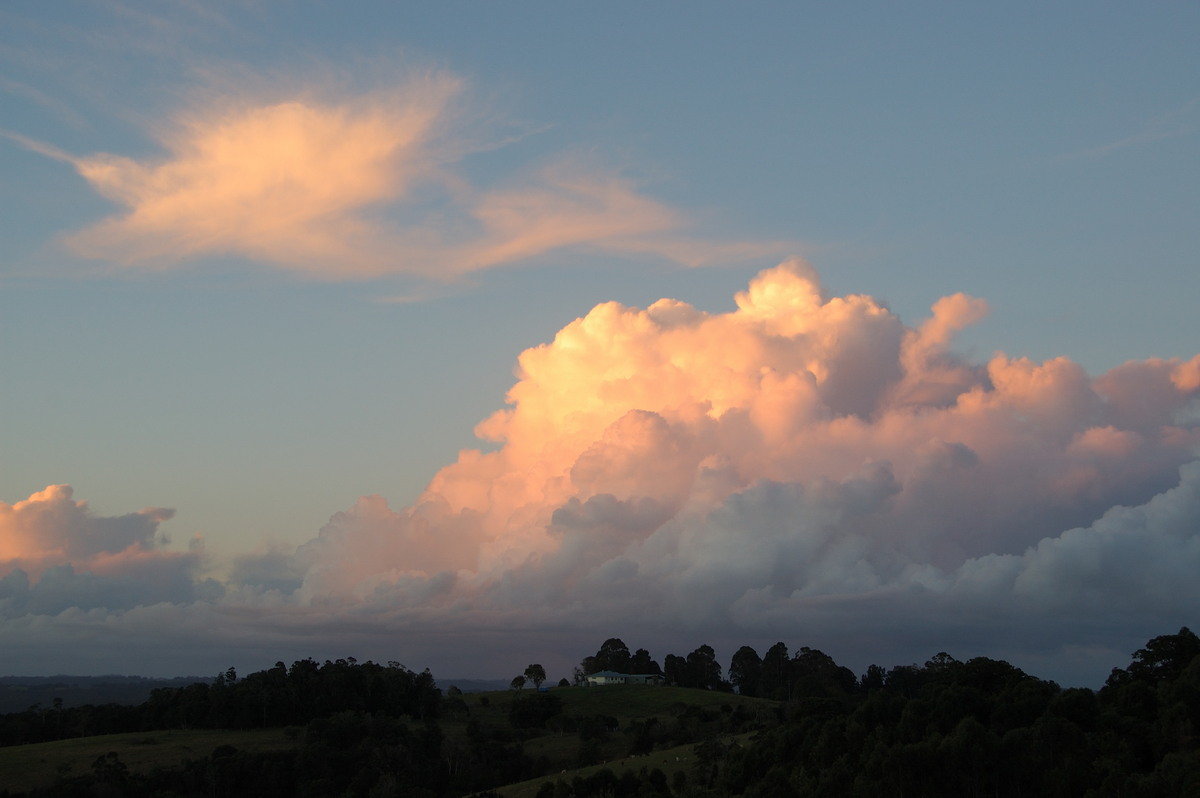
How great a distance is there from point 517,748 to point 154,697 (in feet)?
230

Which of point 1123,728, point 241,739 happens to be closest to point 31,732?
point 241,739

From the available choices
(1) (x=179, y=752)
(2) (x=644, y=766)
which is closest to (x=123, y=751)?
(1) (x=179, y=752)

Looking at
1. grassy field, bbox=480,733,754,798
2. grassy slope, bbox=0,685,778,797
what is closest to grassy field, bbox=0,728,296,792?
grassy slope, bbox=0,685,778,797

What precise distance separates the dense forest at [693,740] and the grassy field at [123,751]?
2.82 meters

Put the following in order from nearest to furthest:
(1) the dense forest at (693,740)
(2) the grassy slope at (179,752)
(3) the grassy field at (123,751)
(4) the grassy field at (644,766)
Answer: (1) the dense forest at (693,740) < (4) the grassy field at (644,766) < (2) the grassy slope at (179,752) < (3) the grassy field at (123,751)

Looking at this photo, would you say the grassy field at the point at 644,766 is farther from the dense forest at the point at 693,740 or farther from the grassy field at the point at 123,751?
the grassy field at the point at 123,751

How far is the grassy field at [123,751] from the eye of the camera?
13638 cm

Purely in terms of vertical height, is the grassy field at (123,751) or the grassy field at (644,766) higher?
the grassy field at (123,751)

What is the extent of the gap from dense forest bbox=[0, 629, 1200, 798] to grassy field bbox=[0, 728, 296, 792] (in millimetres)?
2823

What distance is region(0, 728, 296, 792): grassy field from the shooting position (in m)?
136

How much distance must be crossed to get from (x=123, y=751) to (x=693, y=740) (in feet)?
271

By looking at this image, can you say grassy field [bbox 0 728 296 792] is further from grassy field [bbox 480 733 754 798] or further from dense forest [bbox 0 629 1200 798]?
grassy field [bbox 480 733 754 798]

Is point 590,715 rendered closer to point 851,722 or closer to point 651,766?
point 651,766

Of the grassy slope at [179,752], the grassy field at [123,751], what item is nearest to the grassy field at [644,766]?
the grassy slope at [179,752]
